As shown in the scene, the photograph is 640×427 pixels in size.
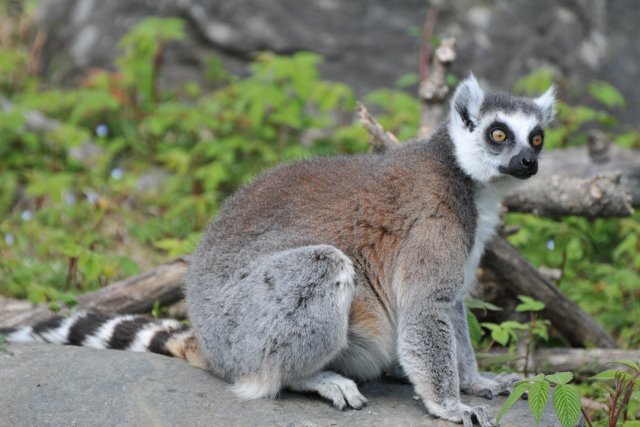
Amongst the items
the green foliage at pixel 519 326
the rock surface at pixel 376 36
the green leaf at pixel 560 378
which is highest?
the rock surface at pixel 376 36

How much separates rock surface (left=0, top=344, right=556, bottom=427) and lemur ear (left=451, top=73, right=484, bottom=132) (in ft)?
4.90

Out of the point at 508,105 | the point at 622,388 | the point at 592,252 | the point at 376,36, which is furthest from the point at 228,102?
the point at 622,388

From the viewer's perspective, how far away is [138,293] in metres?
5.43

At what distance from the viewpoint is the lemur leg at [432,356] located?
401 cm

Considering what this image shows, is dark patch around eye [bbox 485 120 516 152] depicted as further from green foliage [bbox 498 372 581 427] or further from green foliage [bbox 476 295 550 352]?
green foliage [bbox 498 372 581 427]

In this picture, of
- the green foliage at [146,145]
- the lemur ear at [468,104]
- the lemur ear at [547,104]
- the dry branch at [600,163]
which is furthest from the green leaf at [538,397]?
the green foliage at [146,145]

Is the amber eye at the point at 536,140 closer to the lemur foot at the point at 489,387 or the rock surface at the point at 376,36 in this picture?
the lemur foot at the point at 489,387

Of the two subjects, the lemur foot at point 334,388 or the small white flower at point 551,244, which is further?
the small white flower at point 551,244

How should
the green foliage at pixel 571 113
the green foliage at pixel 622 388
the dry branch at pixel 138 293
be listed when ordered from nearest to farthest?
the green foliage at pixel 622 388 < the dry branch at pixel 138 293 < the green foliage at pixel 571 113

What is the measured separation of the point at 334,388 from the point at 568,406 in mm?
1170

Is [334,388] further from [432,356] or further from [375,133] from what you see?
[375,133]

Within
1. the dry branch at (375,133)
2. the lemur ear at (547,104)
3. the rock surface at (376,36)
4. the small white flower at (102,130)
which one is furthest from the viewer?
the rock surface at (376,36)

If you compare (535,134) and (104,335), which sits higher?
(535,134)

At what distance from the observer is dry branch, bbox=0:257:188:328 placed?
536 centimetres
